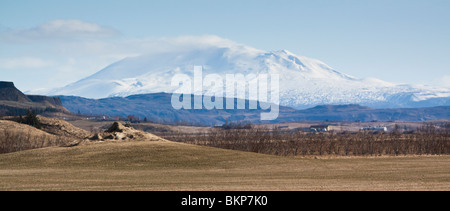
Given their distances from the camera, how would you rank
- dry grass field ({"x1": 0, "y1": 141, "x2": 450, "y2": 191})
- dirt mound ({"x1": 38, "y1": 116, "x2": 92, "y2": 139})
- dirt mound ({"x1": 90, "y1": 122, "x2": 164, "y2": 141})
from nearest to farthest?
dry grass field ({"x1": 0, "y1": 141, "x2": 450, "y2": 191}) < dirt mound ({"x1": 90, "y1": 122, "x2": 164, "y2": 141}) < dirt mound ({"x1": 38, "y1": 116, "x2": 92, "y2": 139})

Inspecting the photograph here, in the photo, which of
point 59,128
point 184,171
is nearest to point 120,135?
point 184,171

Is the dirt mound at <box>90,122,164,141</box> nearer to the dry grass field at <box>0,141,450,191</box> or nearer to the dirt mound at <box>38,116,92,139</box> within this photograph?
the dry grass field at <box>0,141,450,191</box>

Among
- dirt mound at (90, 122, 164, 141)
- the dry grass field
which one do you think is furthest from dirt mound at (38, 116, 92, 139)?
the dry grass field

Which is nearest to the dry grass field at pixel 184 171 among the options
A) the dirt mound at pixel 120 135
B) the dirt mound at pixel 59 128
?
the dirt mound at pixel 120 135

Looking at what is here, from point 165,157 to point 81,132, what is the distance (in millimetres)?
92983

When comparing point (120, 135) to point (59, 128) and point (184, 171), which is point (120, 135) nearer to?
point (184, 171)

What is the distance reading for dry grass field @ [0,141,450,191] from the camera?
42062 millimetres

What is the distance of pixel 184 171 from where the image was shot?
192 feet

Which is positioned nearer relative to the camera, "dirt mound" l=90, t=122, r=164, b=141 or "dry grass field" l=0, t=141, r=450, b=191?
"dry grass field" l=0, t=141, r=450, b=191

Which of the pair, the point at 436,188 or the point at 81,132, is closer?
the point at 436,188

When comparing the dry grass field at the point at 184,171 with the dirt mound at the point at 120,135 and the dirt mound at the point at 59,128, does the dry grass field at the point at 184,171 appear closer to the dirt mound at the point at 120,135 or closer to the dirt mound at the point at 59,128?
the dirt mound at the point at 120,135
